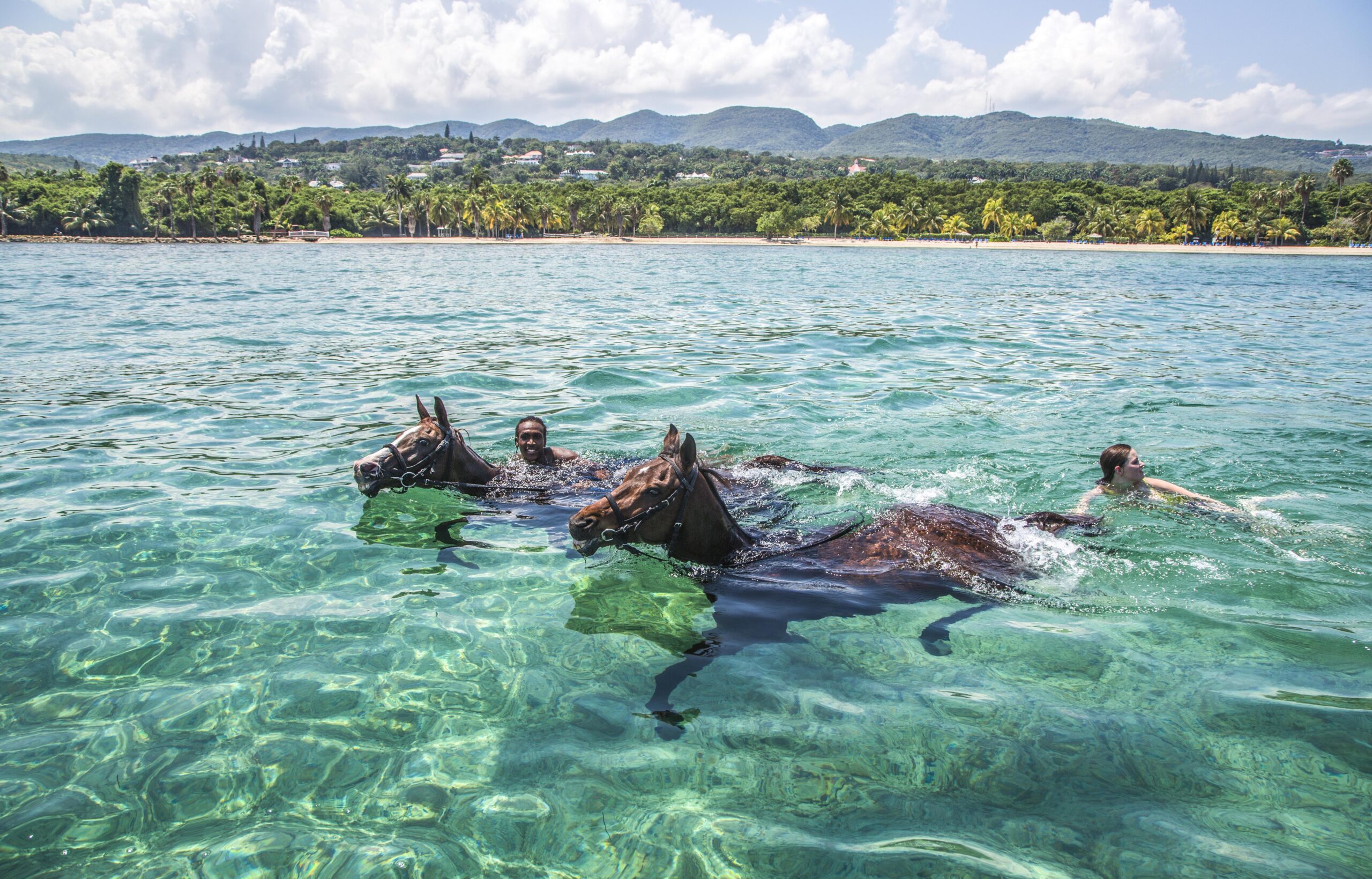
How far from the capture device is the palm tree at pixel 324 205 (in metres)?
126

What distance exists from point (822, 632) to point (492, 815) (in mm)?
2830

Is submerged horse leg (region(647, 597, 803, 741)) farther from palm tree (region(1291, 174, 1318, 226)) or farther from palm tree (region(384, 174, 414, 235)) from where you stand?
palm tree (region(1291, 174, 1318, 226))

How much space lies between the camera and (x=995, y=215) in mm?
133250

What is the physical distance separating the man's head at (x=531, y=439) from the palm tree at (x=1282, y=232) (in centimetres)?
13586

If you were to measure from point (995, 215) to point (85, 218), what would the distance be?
5454 inches

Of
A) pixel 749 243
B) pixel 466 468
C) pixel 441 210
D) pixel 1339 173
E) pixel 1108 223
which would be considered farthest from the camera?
pixel 441 210

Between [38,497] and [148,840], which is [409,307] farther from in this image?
[148,840]

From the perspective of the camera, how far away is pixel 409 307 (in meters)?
28.2


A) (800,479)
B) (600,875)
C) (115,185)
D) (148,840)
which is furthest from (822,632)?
(115,185)

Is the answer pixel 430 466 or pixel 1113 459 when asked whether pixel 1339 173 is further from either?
pixel 430 466

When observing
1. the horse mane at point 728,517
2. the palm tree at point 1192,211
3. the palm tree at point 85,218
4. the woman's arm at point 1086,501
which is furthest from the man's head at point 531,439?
the palm tree at point 1192,211

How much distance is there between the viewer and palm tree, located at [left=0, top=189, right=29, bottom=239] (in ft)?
332

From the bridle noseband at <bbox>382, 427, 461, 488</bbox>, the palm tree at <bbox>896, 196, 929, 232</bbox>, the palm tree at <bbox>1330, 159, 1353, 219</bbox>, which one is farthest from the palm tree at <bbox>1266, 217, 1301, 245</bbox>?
the bridle noseband at <bbox>382, 427, 461, 488</bbox>

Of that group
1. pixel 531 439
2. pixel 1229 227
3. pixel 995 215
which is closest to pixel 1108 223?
pixel 1229 227
